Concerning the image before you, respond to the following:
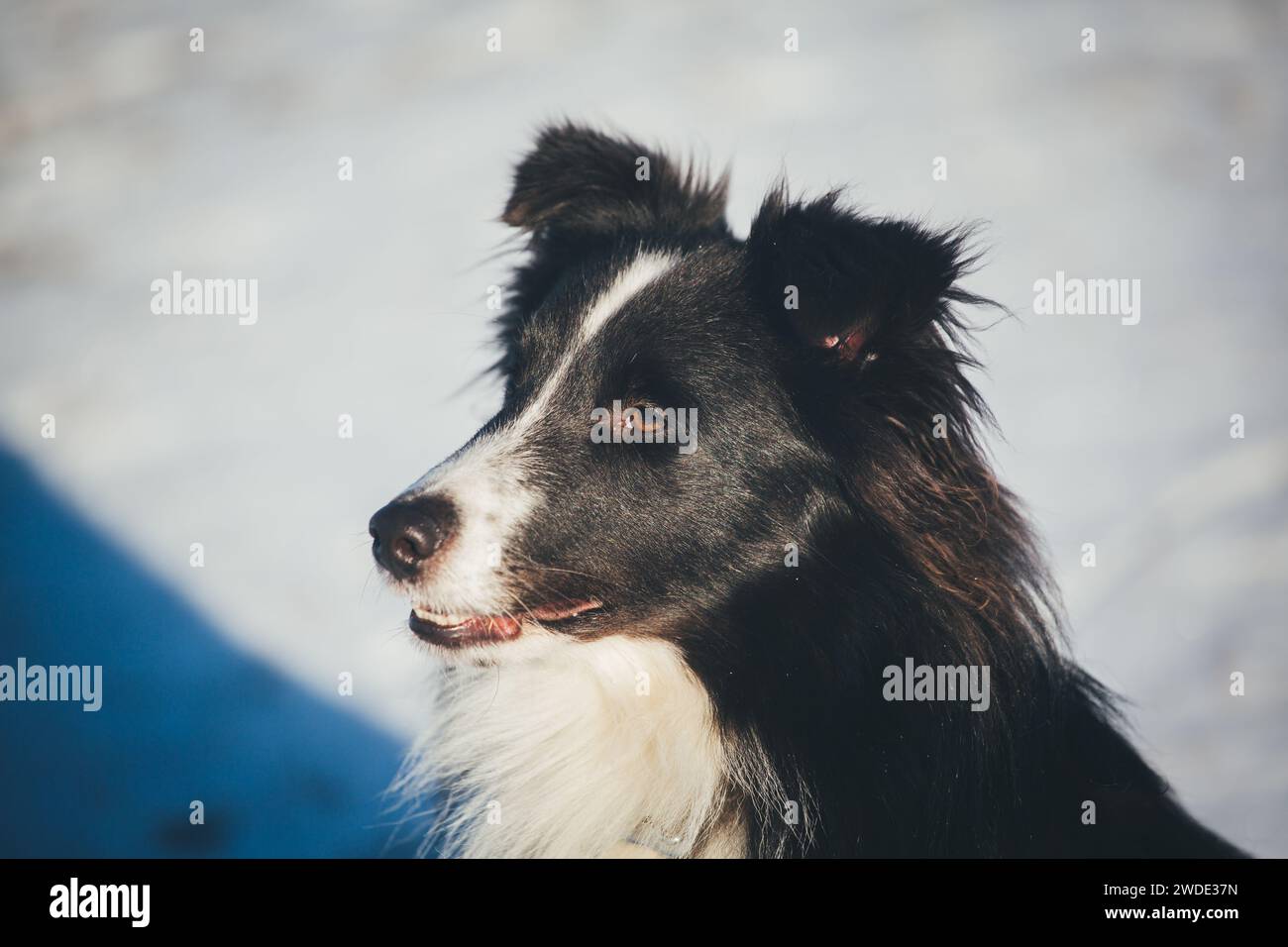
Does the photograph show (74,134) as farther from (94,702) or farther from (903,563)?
(903,563)

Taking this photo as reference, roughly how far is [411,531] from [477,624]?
1.01 ft

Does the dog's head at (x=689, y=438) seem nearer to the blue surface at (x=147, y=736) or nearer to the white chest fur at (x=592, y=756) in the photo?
the white chest fur at (x=592, y=756)

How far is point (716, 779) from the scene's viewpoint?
7.97 ft

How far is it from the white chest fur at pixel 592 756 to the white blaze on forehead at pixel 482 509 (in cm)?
20

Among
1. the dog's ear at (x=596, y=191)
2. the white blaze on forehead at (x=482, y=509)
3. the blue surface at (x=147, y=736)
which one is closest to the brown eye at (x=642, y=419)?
the white blaze on forehead at (x=482, y=509)

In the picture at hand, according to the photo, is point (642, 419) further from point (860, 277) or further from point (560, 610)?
point (860, 277)

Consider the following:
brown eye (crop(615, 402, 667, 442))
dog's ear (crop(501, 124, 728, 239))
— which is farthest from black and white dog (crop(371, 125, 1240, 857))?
dog's ear (crop(501, 124, 728, 239))

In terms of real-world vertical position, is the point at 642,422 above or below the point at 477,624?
above

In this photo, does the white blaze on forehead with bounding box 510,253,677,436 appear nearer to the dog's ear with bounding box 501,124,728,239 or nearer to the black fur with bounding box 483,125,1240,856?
the black fur with bounding box 483,125,1240,856

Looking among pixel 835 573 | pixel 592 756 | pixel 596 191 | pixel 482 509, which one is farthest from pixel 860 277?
pixel 592 756

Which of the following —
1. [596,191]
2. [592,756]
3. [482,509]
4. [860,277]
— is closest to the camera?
[860,277]

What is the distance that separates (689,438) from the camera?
2.41 meters
